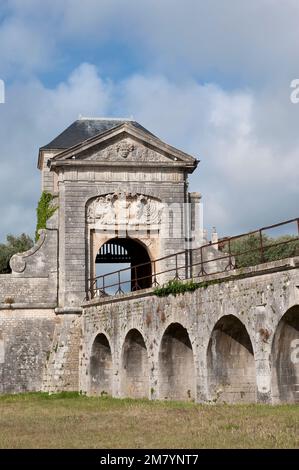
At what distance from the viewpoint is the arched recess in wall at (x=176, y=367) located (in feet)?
66.3

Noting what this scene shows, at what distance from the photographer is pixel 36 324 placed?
26297 millimetres

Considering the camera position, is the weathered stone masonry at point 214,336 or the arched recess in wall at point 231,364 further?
the arched recess in wall at point 231,364

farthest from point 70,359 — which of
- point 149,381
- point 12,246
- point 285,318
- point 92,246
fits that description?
point 12,246

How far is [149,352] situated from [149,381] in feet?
2.63

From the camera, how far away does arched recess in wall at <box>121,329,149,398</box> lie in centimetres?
2252

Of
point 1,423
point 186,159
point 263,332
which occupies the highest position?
point 186,159

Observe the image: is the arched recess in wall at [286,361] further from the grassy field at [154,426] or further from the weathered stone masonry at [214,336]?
the grassy field at [154,426]

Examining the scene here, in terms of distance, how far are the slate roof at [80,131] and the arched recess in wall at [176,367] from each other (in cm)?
1074

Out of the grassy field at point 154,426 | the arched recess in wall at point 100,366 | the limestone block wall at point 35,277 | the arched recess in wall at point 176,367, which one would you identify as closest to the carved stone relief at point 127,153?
the limestone block wall at point 35,277

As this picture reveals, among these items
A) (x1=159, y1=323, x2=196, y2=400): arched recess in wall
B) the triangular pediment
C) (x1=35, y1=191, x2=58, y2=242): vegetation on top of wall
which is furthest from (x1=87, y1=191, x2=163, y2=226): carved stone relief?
(x1=159, y1=323, x2=196, y2=400): arched recess in wall

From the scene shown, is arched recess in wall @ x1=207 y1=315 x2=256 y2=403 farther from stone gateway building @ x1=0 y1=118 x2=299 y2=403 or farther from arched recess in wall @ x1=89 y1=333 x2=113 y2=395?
arched recess in wall @ x1=89 y1=333 x2=113 y2=395

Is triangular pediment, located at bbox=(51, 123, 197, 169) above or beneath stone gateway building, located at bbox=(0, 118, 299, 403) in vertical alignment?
above

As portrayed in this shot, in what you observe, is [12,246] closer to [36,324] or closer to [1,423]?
[36,324]

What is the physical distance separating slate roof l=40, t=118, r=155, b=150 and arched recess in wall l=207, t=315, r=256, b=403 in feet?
41.9
